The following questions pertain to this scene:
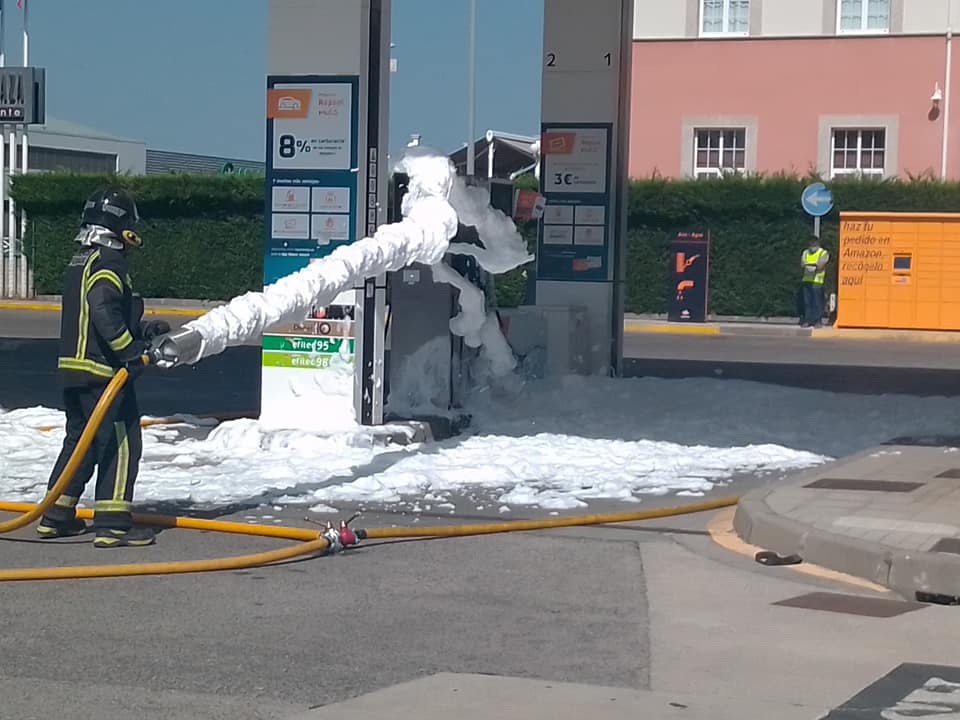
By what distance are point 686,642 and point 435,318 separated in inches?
296

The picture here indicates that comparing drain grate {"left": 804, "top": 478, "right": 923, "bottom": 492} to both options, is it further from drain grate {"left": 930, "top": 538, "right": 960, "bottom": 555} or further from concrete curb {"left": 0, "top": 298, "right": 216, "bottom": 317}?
concrete curb {"left": 0, "top": 298, "right": 216, "bottom": 317}

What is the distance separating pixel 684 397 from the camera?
54.0 feet

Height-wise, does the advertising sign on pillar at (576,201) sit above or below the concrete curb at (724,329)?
above

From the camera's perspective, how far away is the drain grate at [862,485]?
A: 10.6 metres

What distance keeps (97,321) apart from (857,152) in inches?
1198

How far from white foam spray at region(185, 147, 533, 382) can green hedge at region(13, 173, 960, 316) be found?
16.8 meters

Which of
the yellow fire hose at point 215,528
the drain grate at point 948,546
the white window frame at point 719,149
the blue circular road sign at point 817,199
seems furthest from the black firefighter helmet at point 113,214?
the white window frame at point 719,149

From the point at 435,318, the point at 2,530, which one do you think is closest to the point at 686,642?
the point at 2,530

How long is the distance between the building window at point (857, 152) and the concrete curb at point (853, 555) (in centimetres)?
2823

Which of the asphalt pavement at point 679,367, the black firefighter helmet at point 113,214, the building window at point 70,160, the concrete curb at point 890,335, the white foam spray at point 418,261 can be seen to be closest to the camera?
the black firefighter helmet at point 113,214

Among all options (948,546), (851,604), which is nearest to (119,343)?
(851,604)

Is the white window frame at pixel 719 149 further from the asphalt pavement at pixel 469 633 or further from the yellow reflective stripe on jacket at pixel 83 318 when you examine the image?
the yellow reflective stripe on jacket at pixel 83 318

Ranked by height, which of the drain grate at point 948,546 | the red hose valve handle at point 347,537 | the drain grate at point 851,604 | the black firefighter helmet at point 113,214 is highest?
the black firefighter helmet at point 113,214

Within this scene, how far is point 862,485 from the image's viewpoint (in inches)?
425
